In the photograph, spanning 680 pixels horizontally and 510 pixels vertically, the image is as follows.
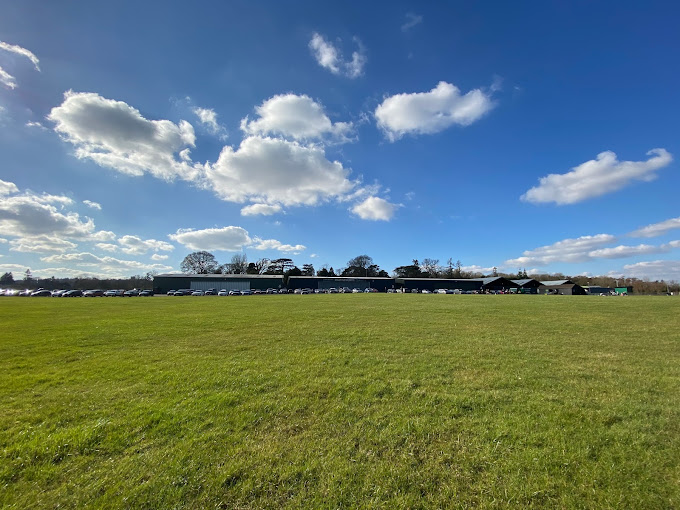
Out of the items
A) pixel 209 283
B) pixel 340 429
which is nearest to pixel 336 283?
pixel 209 283

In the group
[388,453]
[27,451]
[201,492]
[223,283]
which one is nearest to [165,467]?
[201,492]

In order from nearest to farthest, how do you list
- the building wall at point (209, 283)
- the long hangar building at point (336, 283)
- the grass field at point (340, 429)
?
the grass field at point (340, 429), the building wall at point (209, 283), the long hangar building at point (336, 283)

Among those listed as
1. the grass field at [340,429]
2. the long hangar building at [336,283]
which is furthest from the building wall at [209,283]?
the grass field at [340,429]

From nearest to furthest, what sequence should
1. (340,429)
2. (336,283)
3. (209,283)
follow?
(340,429) → (209,283) → (336,283)

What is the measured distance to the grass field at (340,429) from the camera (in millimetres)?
3693

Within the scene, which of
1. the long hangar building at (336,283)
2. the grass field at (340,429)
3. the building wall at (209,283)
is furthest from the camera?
the long hangar building at (336,283)

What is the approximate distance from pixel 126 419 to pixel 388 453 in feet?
15.2

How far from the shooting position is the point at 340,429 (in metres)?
5.14

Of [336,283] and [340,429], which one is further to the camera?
[336,283]

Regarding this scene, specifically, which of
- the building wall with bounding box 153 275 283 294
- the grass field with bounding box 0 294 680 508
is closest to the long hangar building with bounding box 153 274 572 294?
the building wall with bounding box 153 275 283 294

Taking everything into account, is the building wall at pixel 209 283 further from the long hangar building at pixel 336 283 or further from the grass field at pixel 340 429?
the grass field at pixel 340 429

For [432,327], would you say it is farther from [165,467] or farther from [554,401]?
[165,467]

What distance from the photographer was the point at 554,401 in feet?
20.4

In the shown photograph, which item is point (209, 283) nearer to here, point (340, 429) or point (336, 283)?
point (336, 283)
